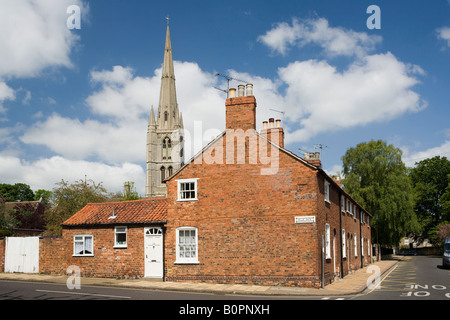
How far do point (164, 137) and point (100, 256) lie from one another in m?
93.9

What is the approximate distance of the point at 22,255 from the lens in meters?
25.5

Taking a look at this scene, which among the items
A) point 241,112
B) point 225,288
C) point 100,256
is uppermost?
point 241,112

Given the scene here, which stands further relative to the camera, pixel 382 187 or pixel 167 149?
pixel 167 149

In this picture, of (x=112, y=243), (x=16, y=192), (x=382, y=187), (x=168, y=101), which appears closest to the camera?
(x=112, y=243)

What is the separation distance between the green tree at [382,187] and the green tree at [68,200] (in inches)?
1157

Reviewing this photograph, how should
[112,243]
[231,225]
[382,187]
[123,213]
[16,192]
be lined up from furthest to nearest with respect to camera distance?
[16,192] < [382,187] < [123,213] < [112,243] < [231,225]

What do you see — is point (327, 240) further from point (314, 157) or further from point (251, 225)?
point (314, 157)

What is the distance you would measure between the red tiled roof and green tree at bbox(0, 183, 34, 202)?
6956 centimetres

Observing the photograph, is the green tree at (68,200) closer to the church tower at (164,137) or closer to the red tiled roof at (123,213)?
the red tiled roof at (123,213)

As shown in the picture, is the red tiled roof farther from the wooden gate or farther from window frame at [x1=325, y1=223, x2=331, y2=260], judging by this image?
window frame at [x1=325, y1=223, x2=331, y2=260]

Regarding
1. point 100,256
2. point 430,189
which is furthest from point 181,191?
point 430,189

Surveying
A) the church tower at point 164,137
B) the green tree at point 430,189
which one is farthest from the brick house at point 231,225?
the church tower at point 164,137

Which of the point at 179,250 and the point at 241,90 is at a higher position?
the point at 241,90

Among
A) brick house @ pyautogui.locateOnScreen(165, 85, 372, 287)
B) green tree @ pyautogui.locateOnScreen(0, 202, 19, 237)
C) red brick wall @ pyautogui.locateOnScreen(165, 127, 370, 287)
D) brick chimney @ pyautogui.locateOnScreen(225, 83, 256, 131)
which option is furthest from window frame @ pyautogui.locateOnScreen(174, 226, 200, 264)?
green tree @ pyautogui.locateOnScreen(0, 202, 19, 237)
